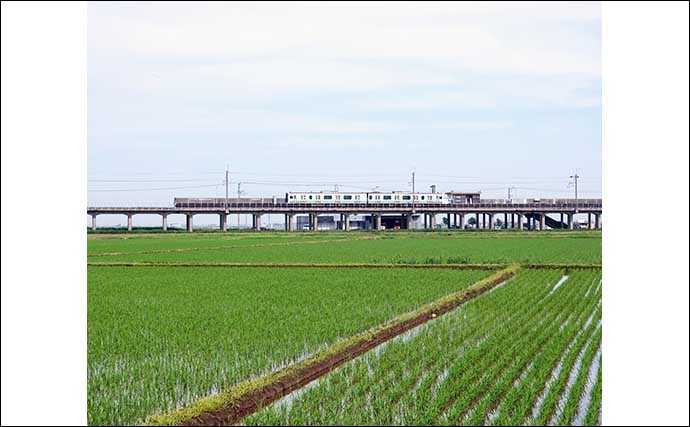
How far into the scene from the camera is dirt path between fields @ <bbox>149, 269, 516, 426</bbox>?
156 inches

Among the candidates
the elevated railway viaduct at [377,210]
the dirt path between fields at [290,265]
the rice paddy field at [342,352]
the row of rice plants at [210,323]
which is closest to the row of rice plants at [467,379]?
the rice paddy field at [342,352]

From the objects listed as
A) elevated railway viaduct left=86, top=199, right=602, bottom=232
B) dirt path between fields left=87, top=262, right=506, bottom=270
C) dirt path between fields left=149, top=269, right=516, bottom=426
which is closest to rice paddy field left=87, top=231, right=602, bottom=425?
dirt path between fields left=149, top=269, right=516, bottom=426

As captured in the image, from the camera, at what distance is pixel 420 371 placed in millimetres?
5000

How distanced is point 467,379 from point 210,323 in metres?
3.02

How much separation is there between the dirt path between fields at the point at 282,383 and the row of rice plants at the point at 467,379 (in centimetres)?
14

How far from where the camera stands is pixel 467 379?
473 cm

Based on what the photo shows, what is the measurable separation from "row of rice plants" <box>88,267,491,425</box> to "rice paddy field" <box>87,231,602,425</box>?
17mm

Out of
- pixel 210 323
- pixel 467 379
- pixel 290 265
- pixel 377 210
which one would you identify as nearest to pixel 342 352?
pixel 467 379

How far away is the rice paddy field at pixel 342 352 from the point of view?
161 inches

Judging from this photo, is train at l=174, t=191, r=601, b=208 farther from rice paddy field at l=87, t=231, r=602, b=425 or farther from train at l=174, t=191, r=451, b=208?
rice paddy field at l=87, t=231, r=602, b=425

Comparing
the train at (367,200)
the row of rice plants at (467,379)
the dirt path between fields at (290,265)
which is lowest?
the row of rice plants at (467,379)

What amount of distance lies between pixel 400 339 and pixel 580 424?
2466mm

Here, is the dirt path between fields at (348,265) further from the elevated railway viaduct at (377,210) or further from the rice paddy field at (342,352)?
the elevated railway viaduct at (377,210)

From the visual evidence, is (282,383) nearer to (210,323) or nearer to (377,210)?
(210,323)
